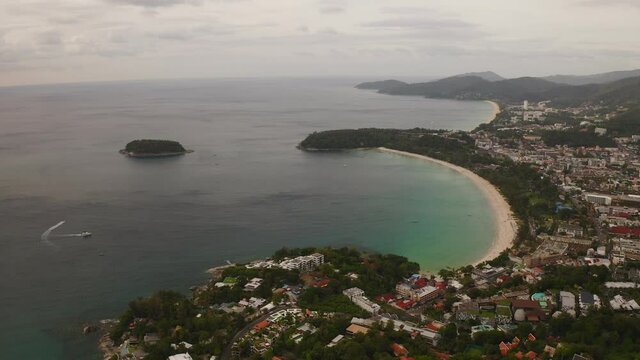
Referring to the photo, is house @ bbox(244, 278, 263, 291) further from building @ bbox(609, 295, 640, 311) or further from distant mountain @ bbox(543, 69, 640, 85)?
distant mountain @ bbox(543, 69, 640, 85)

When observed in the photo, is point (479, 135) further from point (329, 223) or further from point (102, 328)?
point (102, 328)

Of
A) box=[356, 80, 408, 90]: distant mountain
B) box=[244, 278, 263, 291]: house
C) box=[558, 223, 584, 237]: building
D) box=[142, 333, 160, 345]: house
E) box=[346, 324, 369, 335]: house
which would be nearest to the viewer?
box=[346, 324, 369, 335]: house

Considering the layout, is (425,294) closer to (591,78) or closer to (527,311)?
(527,311)

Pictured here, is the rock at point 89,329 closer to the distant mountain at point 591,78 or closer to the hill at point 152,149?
the hill at point 152,149

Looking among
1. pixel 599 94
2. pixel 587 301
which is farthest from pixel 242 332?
pixel 599 94

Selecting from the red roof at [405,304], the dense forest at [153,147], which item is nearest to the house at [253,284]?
the red roof at [405,304]

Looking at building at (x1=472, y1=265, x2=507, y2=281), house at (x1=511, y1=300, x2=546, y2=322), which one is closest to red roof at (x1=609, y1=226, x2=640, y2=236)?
building at (x1=472, y1=265, x2=507, y2=281)

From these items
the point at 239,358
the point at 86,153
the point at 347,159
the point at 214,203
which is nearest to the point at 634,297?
the point at 239,358
